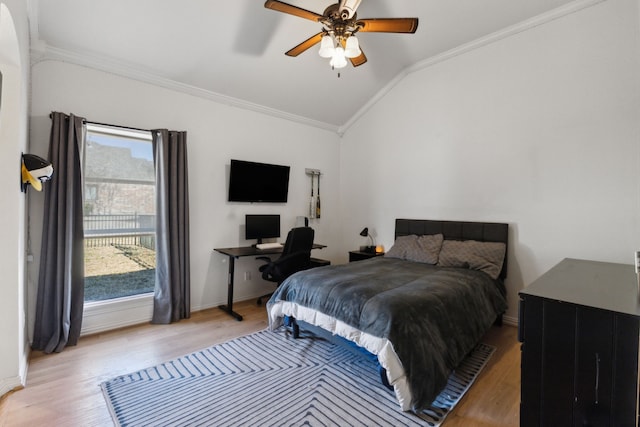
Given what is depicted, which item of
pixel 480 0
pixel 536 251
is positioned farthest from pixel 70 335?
pixel 480 0

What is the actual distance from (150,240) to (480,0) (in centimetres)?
431

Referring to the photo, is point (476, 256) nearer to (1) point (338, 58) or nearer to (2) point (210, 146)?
(1) point (338, 58)

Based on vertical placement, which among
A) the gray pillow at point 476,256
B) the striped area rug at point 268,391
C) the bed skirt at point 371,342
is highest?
the gray pillow at point 476,256

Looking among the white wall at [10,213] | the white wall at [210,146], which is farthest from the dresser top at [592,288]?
the white wall at [210,146]

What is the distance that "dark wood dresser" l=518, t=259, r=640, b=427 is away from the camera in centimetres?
110

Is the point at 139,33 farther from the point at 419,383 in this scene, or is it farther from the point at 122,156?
the point at 419,383

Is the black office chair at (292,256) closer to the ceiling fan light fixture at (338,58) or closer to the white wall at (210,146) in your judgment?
the white wall at (210,146)

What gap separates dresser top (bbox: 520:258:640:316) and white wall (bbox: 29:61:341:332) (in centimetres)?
334

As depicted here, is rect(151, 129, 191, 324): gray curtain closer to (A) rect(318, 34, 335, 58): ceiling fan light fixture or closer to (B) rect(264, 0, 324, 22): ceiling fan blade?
(B) rect(264, 0, 324, 22): ceiling fan blade

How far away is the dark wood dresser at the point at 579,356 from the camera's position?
43.1 inches

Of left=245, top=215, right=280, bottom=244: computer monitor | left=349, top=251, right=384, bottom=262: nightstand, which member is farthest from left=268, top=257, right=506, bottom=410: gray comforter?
left=245, top=215, right=280, bottom=244: computer monitor

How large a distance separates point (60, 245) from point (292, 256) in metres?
2.18

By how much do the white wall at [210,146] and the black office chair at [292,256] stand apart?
704 mm

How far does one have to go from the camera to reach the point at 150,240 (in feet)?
11.3
